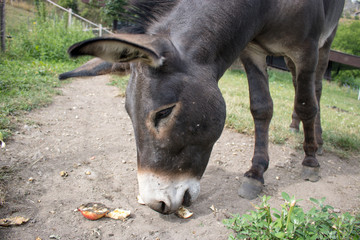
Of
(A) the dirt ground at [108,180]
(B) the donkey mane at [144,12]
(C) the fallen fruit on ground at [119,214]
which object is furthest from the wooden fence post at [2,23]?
(C) the fallen fruit on ground at [119,214]

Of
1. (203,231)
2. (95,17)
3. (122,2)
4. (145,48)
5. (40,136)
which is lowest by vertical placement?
(95,17)

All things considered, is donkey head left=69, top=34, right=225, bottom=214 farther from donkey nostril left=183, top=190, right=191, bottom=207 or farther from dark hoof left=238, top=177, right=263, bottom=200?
dark hoof left=238, top=177, right=263, bottom=200

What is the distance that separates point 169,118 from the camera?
1.69m

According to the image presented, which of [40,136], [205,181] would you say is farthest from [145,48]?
[40,136]

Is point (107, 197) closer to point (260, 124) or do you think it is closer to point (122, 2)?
point (122, 2)

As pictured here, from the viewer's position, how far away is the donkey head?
1.66m

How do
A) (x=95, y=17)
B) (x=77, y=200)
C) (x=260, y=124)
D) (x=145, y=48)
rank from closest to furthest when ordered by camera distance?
1. (x=145, y=48)
2. (x=77, y=200)
3. (x=260, y=124)
4. (x=95, y=17)

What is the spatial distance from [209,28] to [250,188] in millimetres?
1533

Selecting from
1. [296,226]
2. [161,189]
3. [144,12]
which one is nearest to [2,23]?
[144,12]

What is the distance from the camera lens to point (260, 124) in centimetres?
303

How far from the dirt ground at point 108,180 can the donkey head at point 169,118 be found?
471 mm

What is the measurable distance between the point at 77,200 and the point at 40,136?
4.47 feet

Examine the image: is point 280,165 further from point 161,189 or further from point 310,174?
point 161,189

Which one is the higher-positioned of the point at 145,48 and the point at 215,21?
the point at 215,21
